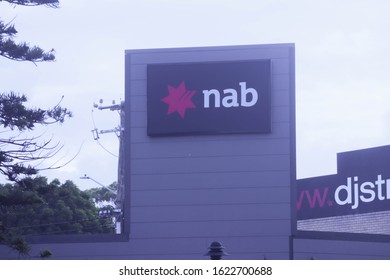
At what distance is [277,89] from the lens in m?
19.0

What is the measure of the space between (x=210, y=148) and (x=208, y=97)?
1.10m

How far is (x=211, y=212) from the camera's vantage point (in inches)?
736

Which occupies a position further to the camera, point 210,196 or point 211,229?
point 210,196

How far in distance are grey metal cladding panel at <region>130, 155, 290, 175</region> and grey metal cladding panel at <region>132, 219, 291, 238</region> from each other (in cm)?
110

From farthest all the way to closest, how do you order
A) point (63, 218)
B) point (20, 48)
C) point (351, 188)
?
1. point (63, 218)
2. point (351, 188)
3. point (20, 48)

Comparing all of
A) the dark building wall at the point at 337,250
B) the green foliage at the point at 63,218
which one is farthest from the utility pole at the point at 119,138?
the dark building wall at the point at 337,250

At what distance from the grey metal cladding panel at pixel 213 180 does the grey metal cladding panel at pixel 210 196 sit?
94 millimetres

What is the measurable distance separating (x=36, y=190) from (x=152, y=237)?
2.63 meters

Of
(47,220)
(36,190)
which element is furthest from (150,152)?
(47,220)

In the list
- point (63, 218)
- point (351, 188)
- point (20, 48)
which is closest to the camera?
point (20, 48)

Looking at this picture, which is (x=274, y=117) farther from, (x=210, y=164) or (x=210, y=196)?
(x=210, y=196)

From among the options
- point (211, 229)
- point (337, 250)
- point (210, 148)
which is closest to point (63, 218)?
point (210, 148)

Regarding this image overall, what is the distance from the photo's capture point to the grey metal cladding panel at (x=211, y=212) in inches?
733

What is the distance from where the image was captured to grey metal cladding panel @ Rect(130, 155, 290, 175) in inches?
738
